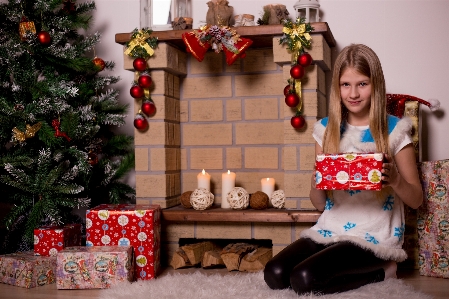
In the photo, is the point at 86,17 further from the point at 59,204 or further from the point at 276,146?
the point at 276,146

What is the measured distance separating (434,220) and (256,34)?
113 centimetres

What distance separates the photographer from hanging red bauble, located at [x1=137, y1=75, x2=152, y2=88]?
96.5 inches

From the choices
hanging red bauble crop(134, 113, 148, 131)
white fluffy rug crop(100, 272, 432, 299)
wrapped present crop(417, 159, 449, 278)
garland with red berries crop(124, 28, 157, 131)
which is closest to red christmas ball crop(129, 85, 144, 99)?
garland with red berries crop(124, 28, 157, 131)

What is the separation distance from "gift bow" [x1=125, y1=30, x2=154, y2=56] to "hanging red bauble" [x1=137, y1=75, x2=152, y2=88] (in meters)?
0.11

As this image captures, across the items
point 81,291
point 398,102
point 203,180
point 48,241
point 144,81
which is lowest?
point 81,291

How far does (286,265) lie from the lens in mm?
1970

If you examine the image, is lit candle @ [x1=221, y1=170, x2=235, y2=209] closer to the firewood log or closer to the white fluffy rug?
the firewood log

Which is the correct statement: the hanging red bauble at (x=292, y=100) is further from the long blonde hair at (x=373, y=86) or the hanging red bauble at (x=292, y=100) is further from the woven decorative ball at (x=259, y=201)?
the woven decorative ball at (x=259, y=201)

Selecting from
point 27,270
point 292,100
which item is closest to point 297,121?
point 292,100

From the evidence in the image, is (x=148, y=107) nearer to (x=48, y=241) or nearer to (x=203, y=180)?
(x=203, y=180)

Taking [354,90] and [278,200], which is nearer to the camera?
[354,90]

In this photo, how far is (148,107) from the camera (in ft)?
8.18

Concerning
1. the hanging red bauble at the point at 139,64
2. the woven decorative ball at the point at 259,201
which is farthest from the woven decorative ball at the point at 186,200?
the hanging red bauble at the point at 139,64

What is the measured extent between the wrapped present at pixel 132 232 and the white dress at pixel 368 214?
68cm
